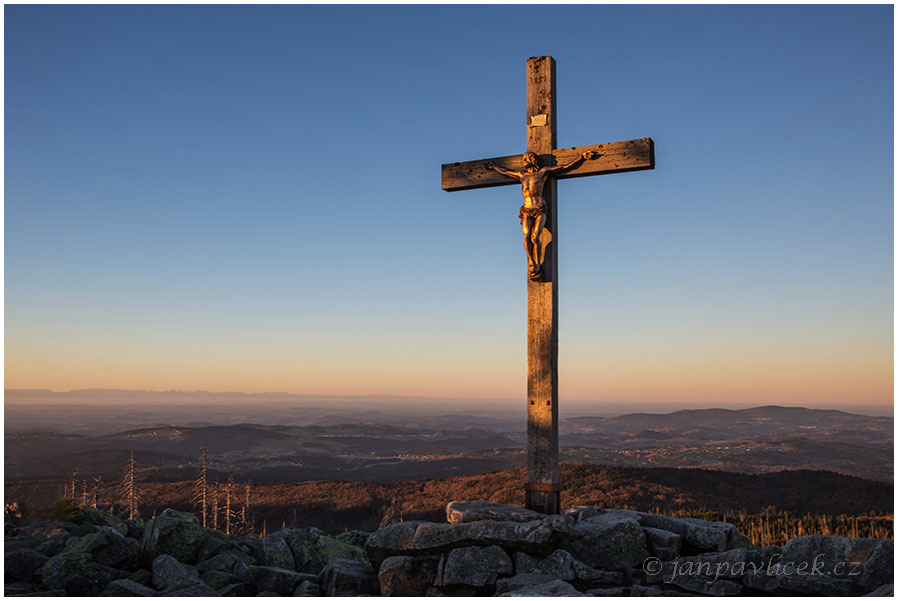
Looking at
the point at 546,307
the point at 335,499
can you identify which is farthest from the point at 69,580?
the point at 335,499

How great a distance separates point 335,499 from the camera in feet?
154

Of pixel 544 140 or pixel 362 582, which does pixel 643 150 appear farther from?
→ pixel 362 582

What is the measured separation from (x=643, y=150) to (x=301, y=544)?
6.92m

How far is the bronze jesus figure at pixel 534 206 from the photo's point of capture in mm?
8930

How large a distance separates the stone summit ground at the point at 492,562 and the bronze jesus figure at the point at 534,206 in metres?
3.14

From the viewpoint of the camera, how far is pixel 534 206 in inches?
352

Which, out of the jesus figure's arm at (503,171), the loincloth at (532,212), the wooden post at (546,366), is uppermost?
the jesus figure's arm at (503,171)
